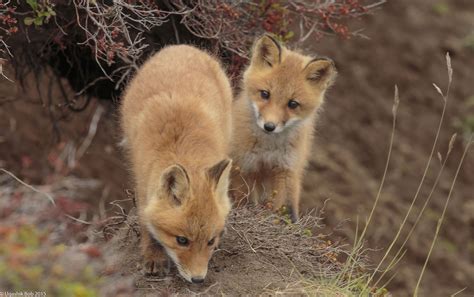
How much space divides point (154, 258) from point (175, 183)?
77 centimetres

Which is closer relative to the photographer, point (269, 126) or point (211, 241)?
point (211, 241)

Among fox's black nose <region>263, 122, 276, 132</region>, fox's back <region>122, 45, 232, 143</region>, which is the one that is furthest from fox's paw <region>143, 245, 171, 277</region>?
fox's black nose <region>263, 122, 276, 132</region>

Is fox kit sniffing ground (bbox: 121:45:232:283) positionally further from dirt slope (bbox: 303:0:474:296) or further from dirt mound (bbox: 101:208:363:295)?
dirt slope (bbox: 303:0:474:296)

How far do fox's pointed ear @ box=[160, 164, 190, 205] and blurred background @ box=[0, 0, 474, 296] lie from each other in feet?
2.66

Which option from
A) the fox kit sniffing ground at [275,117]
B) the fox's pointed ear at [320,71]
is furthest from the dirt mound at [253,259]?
the fox's pointed ear at [320,71]

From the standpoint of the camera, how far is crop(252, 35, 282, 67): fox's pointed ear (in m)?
7.38

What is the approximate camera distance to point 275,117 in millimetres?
7230

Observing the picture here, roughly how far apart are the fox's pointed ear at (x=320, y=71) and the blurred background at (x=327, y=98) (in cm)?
84

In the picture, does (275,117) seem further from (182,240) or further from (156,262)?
(182,240)

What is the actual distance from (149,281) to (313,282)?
1.17 meters

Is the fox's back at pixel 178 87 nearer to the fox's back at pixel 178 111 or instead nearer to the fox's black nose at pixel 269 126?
the fox's back at pixel 178 111

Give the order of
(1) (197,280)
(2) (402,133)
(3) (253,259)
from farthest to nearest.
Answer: (2) (402,133) → (3) (253,259) → (1) (197,280)

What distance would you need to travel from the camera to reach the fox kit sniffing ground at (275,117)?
291 inches

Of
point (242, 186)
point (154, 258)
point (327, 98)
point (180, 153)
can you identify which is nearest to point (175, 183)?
point (180, 153)
